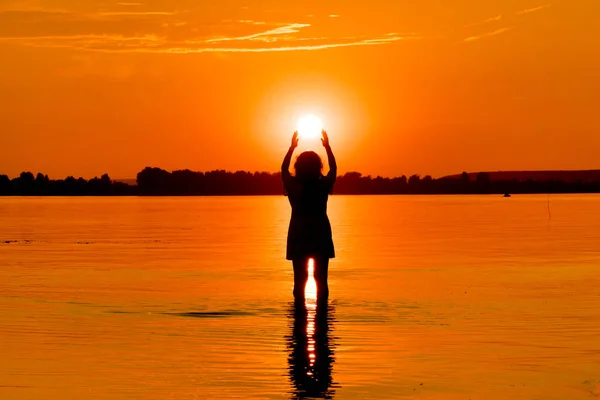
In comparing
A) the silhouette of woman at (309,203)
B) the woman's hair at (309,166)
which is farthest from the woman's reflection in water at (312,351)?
the woman's hair at (309,166)

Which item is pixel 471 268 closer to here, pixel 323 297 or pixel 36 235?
pixel 323 297

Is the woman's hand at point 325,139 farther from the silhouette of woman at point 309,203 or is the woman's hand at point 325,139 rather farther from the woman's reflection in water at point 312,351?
the woman's reflection in water at point 312,351

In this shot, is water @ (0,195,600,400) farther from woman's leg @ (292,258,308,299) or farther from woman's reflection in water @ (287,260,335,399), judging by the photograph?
woman's leg @ (292,258,308,299)

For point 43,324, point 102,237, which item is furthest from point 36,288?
point 102,237

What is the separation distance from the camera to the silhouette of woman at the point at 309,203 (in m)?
14.6

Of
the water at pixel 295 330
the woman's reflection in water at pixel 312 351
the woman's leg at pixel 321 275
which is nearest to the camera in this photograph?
the woman's reflection in water at pixel 312 351

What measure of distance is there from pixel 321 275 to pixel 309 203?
3.55 ft

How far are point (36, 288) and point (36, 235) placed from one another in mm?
26319

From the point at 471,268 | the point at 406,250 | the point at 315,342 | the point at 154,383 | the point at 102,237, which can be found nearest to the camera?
the point at 154,383

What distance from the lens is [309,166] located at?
14.5 m

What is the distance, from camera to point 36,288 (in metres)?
21.0

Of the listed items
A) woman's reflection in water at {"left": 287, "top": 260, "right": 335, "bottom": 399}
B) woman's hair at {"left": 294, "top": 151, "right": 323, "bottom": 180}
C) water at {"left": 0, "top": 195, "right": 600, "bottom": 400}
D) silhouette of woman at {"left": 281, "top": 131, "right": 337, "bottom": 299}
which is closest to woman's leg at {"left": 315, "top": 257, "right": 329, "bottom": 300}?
silhouette of woman at {"left": 281, "top": 131, "right": 337, "bottom": 299}

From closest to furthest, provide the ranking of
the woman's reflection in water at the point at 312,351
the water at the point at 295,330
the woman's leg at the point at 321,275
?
the woman's reflection in water at the point at 312,351 < the water at the point at 295,330 < the woman's leg at the point at 321,275

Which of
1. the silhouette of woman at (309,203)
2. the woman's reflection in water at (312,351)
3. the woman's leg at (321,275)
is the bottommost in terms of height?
the woman's reflection in water at (312,351)
